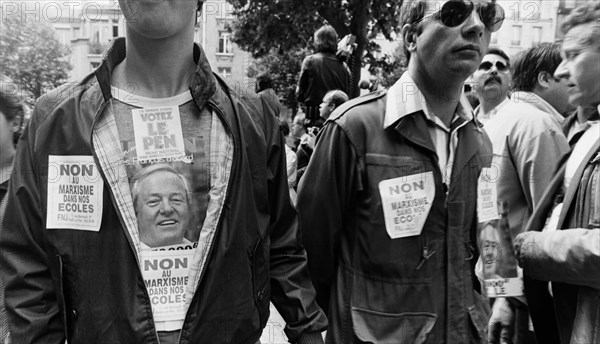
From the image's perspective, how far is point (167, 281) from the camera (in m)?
1.94

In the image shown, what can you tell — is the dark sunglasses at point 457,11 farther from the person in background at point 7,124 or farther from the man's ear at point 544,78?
the person in background at point 7,124

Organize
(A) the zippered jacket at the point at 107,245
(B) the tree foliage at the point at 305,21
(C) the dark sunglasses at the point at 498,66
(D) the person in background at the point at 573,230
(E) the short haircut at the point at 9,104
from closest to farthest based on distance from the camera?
(A) the zippered jacket at the point at 107,245 < (D) the person in background at the point at 573,230 < (E) the short haircut at the point at 9,104 < (C) the dark sunglasses at the point at 498,66 < (B) the tree foliage at the point at 305,21

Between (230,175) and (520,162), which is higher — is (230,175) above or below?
above

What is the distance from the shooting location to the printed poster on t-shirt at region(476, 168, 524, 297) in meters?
2.68

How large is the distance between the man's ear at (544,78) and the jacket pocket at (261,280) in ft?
9.75

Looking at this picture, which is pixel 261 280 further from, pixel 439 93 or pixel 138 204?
pixel 439 93

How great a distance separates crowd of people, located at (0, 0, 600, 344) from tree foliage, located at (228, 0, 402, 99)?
18164 mm

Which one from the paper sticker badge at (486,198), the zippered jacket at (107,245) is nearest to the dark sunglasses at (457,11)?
the paper sticker badge at (486,198)

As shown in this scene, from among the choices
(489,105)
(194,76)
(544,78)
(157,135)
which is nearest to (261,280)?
(157,135)

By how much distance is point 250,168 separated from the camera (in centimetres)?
209

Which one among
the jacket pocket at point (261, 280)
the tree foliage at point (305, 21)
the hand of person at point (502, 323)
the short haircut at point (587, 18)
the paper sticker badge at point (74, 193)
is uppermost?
the tree foliage at point (305, 21)

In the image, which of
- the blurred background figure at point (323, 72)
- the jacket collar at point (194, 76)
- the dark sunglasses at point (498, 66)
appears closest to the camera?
the jacket collar at point (194, 76)

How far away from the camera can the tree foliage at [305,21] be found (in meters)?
22.2

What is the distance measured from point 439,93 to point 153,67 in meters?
1.22
